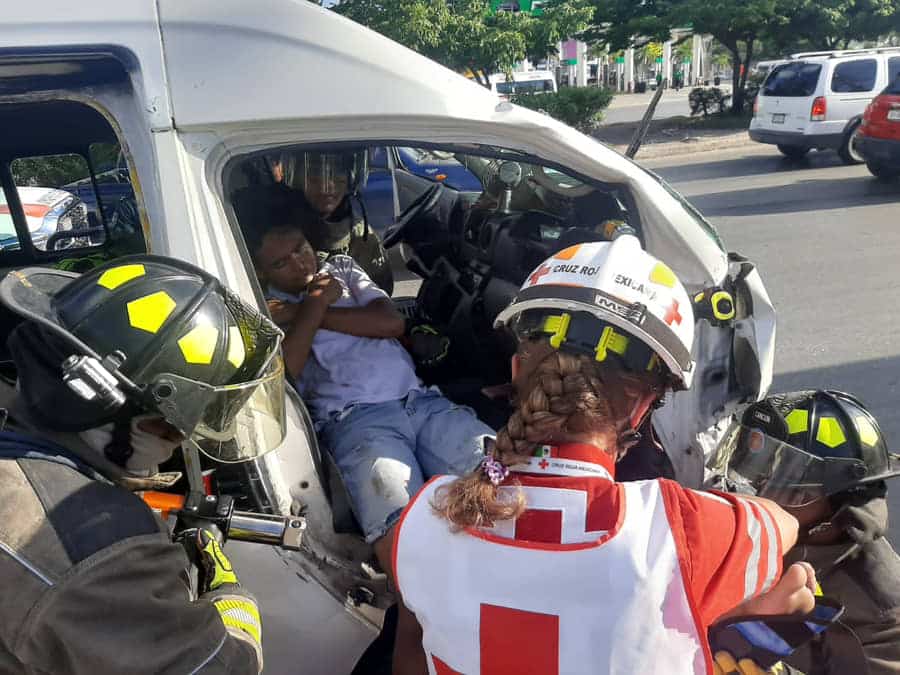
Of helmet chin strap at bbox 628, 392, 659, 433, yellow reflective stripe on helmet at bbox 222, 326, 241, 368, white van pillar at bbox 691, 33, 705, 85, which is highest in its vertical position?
yellow reflective stripe on helmet at bbox 222, 326, 241, 368

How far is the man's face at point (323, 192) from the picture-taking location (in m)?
3.54

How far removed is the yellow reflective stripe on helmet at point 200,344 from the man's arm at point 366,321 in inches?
45.5

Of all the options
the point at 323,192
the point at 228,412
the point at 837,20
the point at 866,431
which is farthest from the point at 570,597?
the point at 837,20

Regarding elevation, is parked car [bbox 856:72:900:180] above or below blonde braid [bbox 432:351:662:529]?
below

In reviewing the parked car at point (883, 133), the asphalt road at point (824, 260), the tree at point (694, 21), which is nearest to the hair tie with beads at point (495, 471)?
the asphalt road at point (824, 260)

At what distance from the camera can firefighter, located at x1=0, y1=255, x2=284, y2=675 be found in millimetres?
1404

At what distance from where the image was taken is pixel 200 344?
5.38 ft

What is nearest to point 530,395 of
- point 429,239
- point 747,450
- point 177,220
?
point 177,220

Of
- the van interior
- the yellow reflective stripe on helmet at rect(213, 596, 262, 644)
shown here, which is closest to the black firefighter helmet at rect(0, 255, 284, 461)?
the yellow reflective stripe on helmet at rect(213, 596, 262, 644)

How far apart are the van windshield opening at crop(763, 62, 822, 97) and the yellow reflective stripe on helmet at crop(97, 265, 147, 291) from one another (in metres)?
14.3

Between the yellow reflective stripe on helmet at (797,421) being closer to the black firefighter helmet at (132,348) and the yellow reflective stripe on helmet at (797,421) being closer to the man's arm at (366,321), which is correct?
the man's arm at (366,321)

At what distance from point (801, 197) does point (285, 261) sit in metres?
9.79

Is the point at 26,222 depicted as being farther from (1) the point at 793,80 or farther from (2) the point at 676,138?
(2) the point at 676,138

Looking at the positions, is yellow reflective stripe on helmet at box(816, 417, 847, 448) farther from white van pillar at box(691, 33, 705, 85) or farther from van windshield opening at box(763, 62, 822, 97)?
white van pillar at box(691, 33, 705, 85)
